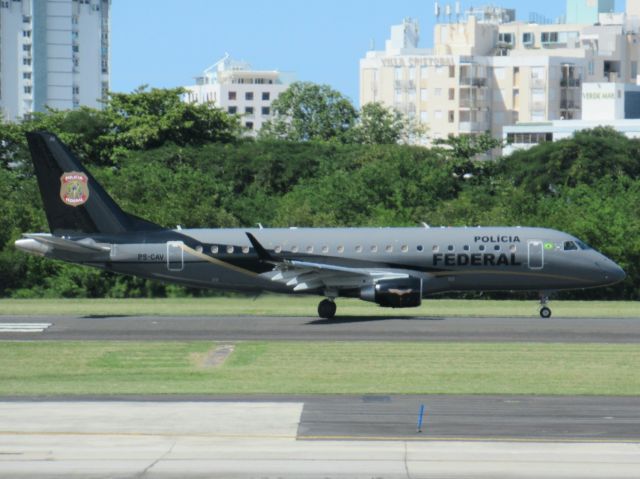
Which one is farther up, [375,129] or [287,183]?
[375,129]

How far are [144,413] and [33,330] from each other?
18340 mm

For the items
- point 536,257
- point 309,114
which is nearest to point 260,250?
point 536,257

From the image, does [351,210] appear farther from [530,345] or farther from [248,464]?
[248,464]

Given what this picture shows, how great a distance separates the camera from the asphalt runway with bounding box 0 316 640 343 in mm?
41719

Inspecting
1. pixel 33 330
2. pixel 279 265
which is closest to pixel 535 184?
pixel 279 265

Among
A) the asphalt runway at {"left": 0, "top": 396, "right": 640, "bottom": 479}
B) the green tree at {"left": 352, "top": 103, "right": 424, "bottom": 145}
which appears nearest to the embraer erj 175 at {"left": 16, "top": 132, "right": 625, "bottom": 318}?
the asphalt runway at {"left": 0, "top": 396, "right": 640, "bottom": 479}

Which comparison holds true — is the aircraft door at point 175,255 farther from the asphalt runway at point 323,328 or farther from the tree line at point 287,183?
the tree line at point 287,183

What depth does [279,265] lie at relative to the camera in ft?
156

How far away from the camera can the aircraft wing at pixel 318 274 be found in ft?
154

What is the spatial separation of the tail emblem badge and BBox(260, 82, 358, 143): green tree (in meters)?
128

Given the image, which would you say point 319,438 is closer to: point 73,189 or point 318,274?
point 318,274

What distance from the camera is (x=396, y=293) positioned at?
46531 millimetres

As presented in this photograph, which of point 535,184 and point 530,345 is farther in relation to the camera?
point 535,184

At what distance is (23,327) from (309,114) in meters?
142
